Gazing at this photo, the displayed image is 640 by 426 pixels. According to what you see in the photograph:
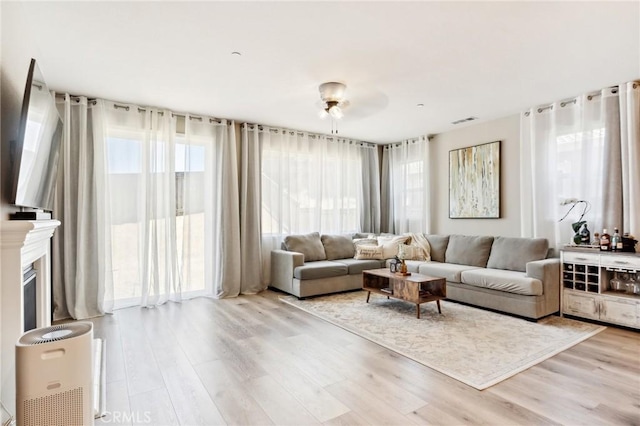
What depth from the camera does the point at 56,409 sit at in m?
1.62

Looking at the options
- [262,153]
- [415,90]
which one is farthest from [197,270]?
[415,90]

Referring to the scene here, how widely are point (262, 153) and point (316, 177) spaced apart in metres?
1.05

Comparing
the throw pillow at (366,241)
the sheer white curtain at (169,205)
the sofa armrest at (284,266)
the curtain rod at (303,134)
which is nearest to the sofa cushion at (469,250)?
the throw pillow at (366,241)

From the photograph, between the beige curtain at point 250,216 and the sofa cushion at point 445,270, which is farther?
the beige curtain at point 250,216

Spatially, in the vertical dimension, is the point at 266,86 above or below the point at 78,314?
above

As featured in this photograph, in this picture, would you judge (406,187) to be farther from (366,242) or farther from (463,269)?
(463,269)

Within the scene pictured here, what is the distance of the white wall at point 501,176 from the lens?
475 centimetres

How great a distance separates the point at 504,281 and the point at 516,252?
694 millimetres

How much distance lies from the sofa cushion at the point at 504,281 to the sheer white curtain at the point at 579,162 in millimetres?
880

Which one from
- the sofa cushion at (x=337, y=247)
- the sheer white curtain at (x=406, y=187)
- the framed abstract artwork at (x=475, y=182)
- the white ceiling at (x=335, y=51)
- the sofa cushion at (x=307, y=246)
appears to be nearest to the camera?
the white ceiling at (x=335, y=51)

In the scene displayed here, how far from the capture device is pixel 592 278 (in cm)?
364

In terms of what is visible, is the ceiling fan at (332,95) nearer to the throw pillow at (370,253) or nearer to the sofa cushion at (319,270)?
the sofa cushion at (319,270)

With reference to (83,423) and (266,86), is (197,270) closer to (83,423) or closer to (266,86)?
(266,86)

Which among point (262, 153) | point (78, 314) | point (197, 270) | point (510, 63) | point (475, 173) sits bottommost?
point (78, 314)
